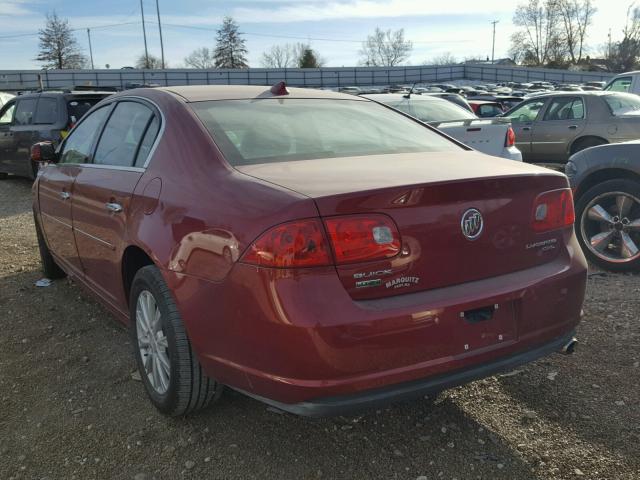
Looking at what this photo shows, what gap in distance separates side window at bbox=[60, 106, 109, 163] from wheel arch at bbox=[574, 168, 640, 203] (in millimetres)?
4063

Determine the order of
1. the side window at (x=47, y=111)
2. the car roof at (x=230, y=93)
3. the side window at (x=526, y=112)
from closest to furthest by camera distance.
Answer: the car roof at (x=230, y=93) < the side window at (x=47, y=111) < the side window at (x=526, y=112)

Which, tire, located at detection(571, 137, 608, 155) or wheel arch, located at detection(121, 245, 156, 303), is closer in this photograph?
wheel arch, located at detection(121, 245, 156, 303)

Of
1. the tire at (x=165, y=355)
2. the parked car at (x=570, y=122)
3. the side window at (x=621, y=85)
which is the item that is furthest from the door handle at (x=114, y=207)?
the side window at (x=621, y=85)

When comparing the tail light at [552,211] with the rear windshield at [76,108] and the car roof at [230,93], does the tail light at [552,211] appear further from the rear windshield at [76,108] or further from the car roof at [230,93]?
the rear windshield at [76,108]

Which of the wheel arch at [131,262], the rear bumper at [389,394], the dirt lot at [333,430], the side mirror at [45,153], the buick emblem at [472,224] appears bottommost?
the dirt lot at [333,430]

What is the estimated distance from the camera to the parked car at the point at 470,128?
302 inches

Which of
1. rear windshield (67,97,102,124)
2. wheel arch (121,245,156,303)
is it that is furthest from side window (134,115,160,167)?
rear windshield (67,97,102,124)

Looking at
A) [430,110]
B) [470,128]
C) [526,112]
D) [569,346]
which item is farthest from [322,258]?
[526,112]

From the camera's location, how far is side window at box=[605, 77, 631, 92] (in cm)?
1421

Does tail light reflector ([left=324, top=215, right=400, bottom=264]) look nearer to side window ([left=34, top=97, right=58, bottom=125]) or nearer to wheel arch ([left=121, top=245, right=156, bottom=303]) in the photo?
wheel arch ([left=121, top=245, right=156, bottom=303])

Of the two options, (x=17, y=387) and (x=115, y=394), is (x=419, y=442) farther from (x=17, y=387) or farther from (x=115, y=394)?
(x=17, y=387)

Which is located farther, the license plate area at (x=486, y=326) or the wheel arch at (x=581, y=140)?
the wheel arch at (x=581, y=140)

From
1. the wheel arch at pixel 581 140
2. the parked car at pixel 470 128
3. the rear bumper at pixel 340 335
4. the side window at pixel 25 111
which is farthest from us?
the side window at pixel 25 111

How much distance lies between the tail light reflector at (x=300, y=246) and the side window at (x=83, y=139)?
234 centimetres
